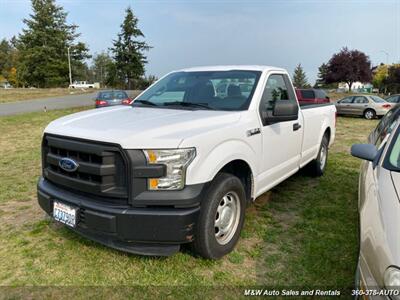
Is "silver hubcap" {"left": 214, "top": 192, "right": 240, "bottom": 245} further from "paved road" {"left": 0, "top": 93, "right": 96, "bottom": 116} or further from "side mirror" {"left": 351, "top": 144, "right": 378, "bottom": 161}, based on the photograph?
"paved road" {"left": 0, "top": 93, "right": 96, "bottom": 116}

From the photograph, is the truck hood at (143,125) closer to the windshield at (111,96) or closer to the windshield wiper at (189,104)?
the windshield wiper at (189,104)

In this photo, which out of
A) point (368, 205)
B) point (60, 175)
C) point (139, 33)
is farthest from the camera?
point (139, 33)

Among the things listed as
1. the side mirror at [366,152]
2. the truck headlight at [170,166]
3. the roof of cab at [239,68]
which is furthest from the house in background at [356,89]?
the truck headlight at [170,166]

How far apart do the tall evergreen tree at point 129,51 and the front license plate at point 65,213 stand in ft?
196

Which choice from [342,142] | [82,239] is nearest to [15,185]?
[82,239]

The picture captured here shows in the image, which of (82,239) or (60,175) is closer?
(60,175)

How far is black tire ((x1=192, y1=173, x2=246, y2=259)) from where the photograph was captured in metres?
2.93

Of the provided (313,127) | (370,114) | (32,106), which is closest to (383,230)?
(313,127)

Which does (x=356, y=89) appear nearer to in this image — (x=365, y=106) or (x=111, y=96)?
(x=365, y=106)

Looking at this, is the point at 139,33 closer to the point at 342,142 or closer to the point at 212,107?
the point at 342,142

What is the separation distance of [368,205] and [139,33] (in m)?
63.0

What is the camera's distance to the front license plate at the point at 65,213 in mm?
2990

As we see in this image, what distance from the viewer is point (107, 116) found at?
3537 millimetres

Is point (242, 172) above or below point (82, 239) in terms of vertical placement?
above
